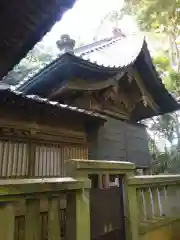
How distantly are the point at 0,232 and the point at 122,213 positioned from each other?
7.16 ft

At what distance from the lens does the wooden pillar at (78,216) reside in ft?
8.79

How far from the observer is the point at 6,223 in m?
1.95

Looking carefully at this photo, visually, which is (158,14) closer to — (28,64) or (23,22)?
(23,22)

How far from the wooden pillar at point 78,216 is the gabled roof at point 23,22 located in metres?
2.01

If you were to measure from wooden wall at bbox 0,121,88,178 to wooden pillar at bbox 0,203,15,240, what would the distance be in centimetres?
307

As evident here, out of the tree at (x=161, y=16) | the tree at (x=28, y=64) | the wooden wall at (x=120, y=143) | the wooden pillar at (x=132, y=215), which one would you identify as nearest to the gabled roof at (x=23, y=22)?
the wooden pillar at (x=132, y=215)

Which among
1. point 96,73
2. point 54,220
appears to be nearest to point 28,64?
point 96,73

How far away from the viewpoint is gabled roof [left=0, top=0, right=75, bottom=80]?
8.52 ft

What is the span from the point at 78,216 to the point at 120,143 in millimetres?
5744

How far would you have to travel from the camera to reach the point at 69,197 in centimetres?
277

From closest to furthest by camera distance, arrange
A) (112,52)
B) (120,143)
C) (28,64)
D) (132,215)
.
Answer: (132,215)
(120,143)
(112,52)
(28,64)

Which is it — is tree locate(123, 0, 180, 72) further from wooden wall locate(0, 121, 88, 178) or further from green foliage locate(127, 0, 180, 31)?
wooden wall locate(0, 121, 88, 178)

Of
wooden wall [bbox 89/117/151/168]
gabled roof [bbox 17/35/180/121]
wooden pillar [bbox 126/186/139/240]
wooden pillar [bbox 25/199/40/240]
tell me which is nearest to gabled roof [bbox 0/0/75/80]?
wooden pillar [bbox 25/199/40/240]

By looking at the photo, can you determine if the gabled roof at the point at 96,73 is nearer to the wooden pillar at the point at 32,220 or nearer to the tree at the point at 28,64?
the wooden pillar at the point at 32,220
